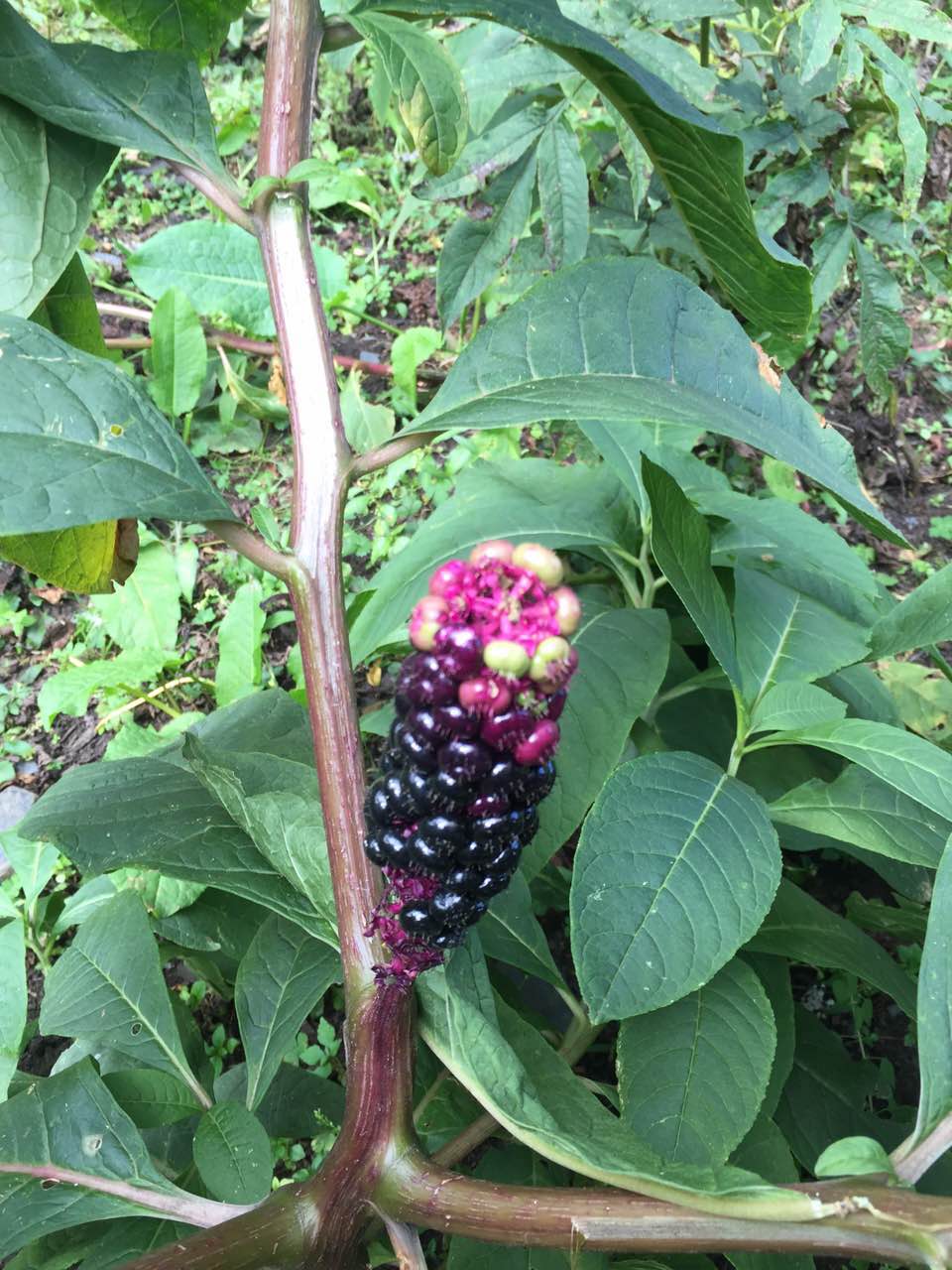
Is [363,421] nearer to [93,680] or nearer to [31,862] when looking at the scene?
[93,680]

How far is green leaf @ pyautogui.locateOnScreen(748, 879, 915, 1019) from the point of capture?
1227 millimetres

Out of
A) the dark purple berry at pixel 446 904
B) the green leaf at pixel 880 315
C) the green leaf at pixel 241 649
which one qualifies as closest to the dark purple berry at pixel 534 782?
the dark purple berry at pixel 446 904

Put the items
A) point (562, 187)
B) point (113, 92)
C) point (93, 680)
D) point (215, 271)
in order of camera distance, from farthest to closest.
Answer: point (215, 271)
point (93, 680)
point (562, 187)
point (113, 92)

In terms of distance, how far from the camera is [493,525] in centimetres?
154

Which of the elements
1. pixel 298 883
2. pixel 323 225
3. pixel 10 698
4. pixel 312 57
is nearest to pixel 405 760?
pixel 298 883

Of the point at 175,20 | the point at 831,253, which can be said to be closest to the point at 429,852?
the point at 175,20

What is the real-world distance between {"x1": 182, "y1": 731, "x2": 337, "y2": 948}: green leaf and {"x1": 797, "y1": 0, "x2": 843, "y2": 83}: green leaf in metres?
1.33

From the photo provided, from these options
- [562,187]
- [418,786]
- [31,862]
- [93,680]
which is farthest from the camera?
[93,680]

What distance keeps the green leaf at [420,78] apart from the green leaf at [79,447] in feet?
1.60

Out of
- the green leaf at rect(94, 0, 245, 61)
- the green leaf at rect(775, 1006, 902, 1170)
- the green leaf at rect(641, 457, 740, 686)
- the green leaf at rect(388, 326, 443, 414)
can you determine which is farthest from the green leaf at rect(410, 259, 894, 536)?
the green leaf at rect(388, 326, 443, 414)

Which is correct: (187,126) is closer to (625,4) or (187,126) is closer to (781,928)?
(625,4)

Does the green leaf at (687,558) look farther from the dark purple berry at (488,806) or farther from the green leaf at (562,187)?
the green leaf at (562,187)

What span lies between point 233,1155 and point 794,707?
0.85 metres

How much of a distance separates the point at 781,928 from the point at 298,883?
0.69 m
